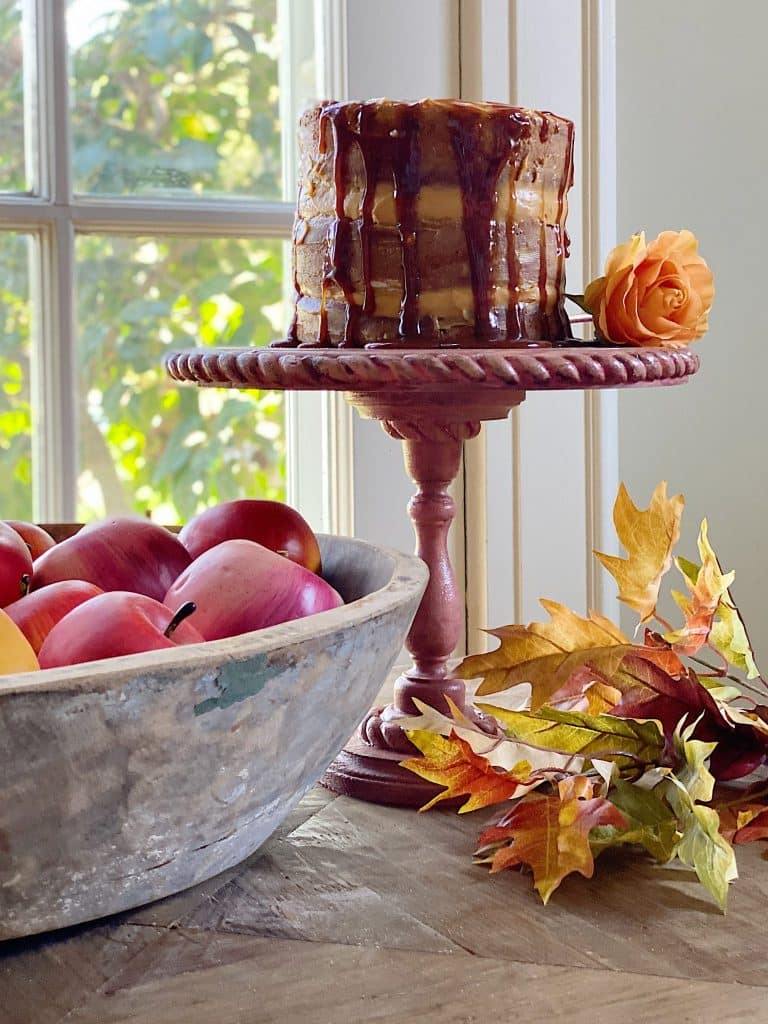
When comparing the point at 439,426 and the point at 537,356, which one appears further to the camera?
the point at 439,426

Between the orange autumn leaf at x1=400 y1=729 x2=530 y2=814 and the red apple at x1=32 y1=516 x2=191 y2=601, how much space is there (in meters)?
0.15

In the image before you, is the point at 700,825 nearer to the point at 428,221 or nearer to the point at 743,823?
the point at 743,823

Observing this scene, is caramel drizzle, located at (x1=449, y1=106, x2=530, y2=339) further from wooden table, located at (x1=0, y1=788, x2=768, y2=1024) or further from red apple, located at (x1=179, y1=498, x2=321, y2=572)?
wooden table, located at (x1=0, y1=788, x2=768, y2=1024)

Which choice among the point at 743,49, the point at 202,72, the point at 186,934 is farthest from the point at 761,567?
the point at 186,934

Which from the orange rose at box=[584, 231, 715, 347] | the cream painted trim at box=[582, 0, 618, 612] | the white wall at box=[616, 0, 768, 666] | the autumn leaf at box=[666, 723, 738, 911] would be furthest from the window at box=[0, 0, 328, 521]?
the autumn leaf at box=[666, 723, 738, 911]

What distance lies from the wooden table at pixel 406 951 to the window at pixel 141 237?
0.83 m

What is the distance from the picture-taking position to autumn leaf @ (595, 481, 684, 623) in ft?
1.89

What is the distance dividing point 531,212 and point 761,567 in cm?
116

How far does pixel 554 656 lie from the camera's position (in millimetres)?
565

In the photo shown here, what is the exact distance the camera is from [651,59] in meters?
1.72

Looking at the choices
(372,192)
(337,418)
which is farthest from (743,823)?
(337,418)

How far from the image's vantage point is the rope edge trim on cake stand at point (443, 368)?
0.58 metres

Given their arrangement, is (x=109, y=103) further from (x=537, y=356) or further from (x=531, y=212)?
(x=537, y=356)

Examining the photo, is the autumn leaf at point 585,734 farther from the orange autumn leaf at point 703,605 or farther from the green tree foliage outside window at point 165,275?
the green tree foliage outside window at point 165,275
